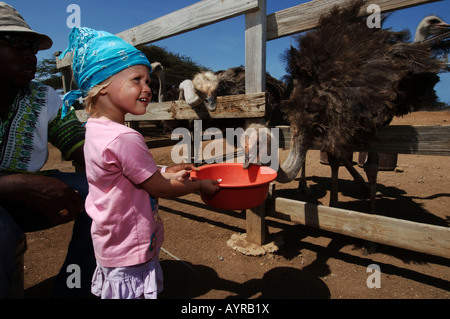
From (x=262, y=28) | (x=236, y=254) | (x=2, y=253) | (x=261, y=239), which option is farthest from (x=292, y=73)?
(x=2, y=253)

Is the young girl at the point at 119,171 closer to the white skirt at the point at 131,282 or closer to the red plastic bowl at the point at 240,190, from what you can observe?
the white skirt at the point at 131,282

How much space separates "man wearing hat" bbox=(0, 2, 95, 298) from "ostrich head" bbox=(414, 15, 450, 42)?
3.47m

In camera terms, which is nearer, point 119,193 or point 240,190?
point 119,193

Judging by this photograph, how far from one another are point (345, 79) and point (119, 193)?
6.71ft

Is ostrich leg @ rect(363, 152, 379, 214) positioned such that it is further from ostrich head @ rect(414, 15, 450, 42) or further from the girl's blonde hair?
the girl's blonde hair

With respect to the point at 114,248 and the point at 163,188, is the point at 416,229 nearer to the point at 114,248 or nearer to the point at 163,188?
the point at 163,188

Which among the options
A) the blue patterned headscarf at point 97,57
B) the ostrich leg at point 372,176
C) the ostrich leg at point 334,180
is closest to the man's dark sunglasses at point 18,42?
the blue patterned headscarf at point 97,57

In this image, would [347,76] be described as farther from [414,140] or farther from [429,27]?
[429,27]

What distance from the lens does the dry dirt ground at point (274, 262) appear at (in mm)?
2240

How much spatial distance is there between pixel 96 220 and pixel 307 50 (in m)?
2.30

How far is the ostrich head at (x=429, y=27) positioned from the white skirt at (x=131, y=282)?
3.43 metres

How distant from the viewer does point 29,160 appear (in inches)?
70.4

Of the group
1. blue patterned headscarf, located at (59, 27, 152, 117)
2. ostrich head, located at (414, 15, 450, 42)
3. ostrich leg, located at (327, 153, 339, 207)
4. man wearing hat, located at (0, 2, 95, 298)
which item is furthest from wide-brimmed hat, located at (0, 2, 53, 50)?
ostrich head, located at (414, 15, 450, 42)

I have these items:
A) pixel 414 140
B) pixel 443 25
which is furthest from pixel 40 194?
pixel 443 25
